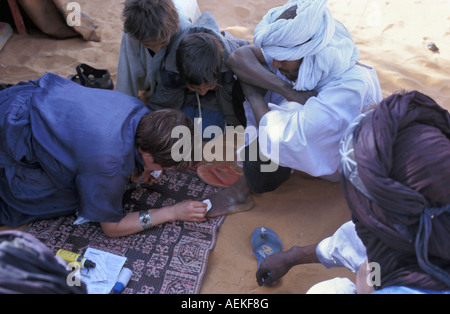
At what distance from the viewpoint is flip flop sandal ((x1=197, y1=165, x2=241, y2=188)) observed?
9.53 ft

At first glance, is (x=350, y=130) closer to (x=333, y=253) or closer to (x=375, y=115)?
(x=375, y=115)

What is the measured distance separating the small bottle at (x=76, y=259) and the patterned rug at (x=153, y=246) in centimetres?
9

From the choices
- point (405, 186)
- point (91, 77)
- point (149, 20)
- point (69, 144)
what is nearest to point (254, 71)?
point (149, 20)

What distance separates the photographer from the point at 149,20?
2.61m

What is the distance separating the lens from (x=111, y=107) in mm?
2145

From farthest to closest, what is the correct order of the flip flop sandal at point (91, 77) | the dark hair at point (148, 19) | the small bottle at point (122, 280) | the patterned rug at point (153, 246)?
the flip flop sandal at point (91, 77), the dark hair at point (148, 19), the patterned rug at point (153, 246), the small bottle at point (122, 280)

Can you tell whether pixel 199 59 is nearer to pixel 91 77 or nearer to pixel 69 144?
pixel 69 144

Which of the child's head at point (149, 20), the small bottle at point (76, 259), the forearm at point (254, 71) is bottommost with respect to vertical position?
the small bottle at point (76, 259)

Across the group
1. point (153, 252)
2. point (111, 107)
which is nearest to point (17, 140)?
point (111, 107)

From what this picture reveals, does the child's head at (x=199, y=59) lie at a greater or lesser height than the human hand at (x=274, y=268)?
greater

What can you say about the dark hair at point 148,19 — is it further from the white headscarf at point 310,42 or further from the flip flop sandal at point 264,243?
the flip flop sandal at point 264,243

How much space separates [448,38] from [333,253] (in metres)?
4.06

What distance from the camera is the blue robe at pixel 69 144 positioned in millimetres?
2000

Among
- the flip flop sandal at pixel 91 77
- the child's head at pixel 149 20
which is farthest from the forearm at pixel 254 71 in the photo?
the flip flop sandal at pixel 91 77
